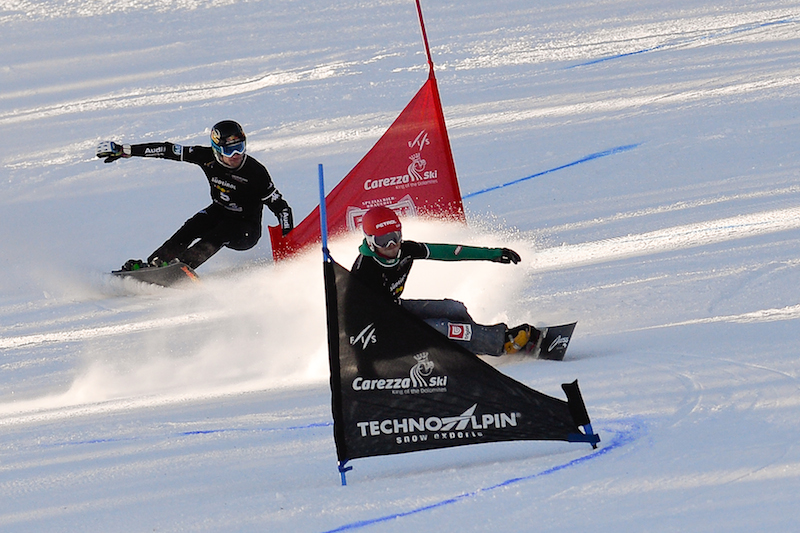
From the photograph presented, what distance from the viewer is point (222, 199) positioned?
24.7ft

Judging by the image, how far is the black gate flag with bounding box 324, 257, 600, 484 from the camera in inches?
134

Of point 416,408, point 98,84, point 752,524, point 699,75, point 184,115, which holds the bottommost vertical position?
point 752,524

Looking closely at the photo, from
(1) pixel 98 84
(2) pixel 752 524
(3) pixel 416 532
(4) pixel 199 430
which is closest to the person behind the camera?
(2) pixel 752 524

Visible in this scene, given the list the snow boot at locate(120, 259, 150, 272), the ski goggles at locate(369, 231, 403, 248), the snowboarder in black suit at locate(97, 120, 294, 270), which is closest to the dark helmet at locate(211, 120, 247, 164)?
the snowboarder in black suit at locate(97, 120, 294, 270)

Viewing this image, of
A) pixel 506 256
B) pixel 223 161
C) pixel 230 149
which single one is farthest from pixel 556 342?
pixel 223 161

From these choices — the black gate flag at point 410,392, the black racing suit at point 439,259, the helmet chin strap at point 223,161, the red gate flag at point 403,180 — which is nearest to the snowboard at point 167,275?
the red gate flag at point 403,180

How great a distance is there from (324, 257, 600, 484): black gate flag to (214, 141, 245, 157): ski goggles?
396 centimetres

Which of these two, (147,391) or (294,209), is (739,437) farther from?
(294,209)

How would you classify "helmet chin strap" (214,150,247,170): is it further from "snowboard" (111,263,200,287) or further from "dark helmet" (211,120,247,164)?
"snowboard" (111,263,200,287)

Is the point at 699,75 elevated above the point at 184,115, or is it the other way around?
the point at 184,115

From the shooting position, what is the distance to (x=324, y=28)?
43.3ft

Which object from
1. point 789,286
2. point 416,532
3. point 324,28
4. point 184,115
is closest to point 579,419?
point 416,532

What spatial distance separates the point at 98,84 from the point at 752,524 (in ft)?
37.3

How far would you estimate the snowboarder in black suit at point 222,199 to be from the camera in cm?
718
